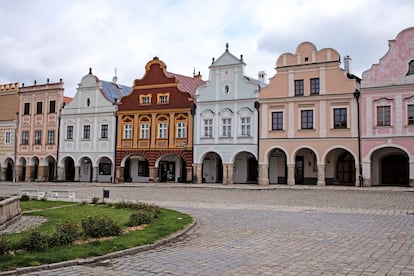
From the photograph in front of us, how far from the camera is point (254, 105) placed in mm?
36719

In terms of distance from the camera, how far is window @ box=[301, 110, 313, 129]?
34688 millimetres

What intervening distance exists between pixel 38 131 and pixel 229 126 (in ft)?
67.6

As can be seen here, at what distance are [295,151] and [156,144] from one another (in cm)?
1244

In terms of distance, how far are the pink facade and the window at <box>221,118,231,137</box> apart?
34.4 ft

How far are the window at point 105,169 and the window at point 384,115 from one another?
24.7 m

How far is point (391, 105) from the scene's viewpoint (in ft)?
104

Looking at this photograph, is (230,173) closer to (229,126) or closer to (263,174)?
(263,174)

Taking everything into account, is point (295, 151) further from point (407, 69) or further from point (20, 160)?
point (20, 160)

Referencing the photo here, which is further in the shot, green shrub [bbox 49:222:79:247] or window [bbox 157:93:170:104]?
window [bbox 157:93:170:104]

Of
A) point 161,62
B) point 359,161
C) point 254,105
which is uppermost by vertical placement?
point 161,62

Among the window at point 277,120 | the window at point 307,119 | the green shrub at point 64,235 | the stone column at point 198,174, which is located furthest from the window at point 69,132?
the green shrub at point 64,235

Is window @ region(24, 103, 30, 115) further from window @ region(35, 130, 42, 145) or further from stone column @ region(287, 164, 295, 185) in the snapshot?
stone column @ region(287, 164, 295, 185)

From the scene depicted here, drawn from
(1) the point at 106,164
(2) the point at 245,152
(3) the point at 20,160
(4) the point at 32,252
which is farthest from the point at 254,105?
(4) the point at 32,252

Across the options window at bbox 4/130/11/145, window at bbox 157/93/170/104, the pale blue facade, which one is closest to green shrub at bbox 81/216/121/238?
the pale blue facade
